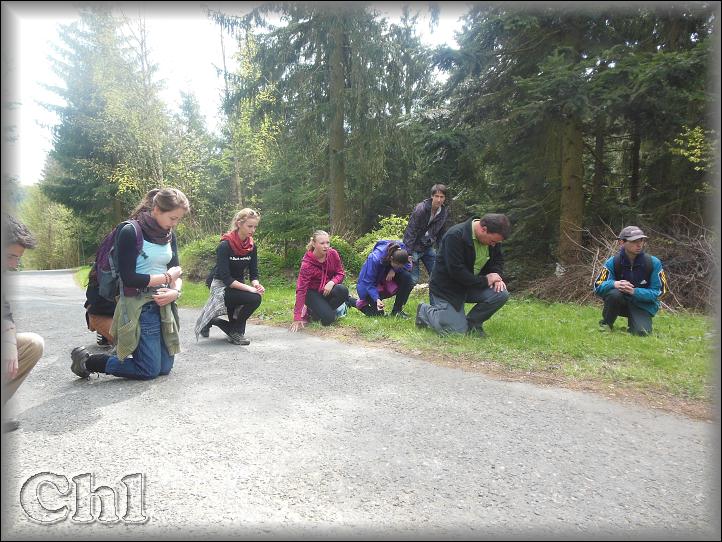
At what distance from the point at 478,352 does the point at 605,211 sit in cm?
911

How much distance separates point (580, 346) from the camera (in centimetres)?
523

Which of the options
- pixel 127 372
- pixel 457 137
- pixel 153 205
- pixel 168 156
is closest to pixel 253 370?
pixel 127 372

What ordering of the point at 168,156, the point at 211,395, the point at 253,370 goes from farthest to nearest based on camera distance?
1. the point at 168,156
2. the point at 253,370
3. the point at 211,395

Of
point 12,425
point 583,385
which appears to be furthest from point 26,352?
point 583,385

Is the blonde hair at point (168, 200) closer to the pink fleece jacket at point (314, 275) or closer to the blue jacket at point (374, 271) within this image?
the pink fleece jacket at point (314, 275)

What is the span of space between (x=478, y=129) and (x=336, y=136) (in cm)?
552

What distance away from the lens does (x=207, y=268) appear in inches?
599

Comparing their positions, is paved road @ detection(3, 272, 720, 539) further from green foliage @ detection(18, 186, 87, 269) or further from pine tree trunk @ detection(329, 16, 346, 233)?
→ green foliage @ detection(18, 186, 87, 269)

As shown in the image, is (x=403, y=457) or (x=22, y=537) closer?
(x=22, y=537)

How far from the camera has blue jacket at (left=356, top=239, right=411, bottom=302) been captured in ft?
23.5

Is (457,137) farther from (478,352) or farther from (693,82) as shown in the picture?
(478,352)

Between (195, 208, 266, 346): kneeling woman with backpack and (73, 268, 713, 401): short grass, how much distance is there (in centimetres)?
132

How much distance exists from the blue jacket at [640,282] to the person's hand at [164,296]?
5.59 m

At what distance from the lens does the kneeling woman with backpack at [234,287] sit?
228 inches
